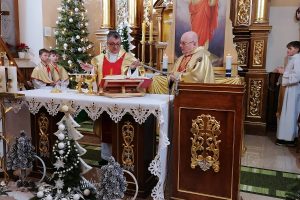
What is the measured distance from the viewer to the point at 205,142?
2.94m

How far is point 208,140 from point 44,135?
2.07 metres

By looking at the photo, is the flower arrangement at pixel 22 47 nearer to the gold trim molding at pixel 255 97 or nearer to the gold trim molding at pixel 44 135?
the gold trim molding at pixel 44 135

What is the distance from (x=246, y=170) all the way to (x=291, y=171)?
62cm

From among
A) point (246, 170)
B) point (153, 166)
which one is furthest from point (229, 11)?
point (153, 166)

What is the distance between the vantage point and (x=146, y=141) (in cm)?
342

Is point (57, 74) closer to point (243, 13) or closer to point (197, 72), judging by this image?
point (197, 72)

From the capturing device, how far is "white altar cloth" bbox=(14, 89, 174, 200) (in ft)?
9.58

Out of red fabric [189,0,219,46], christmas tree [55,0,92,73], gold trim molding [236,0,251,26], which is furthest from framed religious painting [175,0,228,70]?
christmas tree [55,0,92,73]

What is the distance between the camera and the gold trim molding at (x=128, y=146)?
330 cm

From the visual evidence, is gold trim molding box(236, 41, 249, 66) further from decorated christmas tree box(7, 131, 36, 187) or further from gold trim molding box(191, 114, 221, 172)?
decorated christmas tree box(7, 131, 36, 187)

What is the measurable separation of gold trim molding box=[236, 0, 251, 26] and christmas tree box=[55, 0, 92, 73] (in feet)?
12.7

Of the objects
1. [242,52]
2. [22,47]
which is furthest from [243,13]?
[22,47]

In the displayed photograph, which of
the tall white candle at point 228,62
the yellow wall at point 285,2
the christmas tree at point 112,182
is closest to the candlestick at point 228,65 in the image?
the tall white candle at point 228,62

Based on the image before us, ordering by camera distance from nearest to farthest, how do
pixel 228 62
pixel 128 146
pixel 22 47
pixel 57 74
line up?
pixel 128 146 < pixel 57 74 < pixel 228 62 < pixel 22 47
